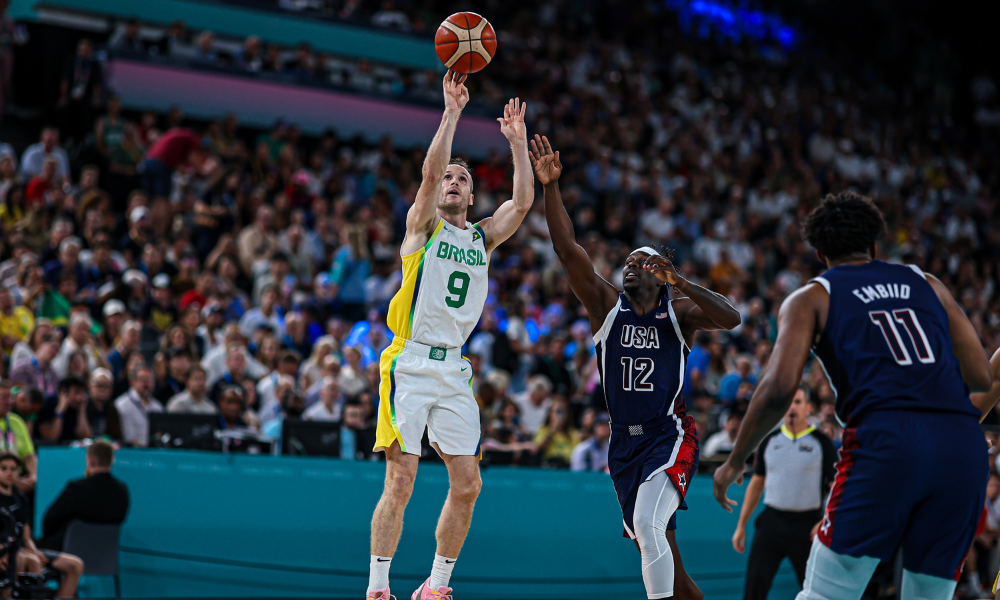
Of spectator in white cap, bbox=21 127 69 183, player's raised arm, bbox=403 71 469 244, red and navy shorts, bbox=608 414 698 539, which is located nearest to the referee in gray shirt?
red and navy shorts, bbox=608 414 698 539

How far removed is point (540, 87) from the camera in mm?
22141

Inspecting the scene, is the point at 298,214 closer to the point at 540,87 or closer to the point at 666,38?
the point at 540,87

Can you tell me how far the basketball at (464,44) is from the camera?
7.44 metres

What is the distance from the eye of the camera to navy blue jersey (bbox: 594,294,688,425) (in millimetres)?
6816

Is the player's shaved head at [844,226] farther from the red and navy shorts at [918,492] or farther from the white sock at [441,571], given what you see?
the white sock at [441,571]

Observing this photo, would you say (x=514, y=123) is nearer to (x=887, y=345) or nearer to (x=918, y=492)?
(x=887, y=345)

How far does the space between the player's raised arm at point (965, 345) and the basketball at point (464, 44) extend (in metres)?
3.88

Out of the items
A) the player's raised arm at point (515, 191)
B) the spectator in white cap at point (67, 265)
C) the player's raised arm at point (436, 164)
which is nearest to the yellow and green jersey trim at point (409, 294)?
the player's raised arm at point (436, 164)

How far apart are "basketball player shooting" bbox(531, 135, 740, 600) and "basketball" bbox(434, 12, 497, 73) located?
86 cm

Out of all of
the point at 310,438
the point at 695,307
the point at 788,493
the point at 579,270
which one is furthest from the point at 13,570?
the point at 788,493

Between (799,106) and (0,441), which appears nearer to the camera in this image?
(0,441)

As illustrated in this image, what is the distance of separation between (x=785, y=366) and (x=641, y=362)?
259cm

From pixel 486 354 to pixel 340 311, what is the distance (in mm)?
2163

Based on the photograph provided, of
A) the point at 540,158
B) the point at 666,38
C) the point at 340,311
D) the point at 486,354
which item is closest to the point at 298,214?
the point at 340,311
